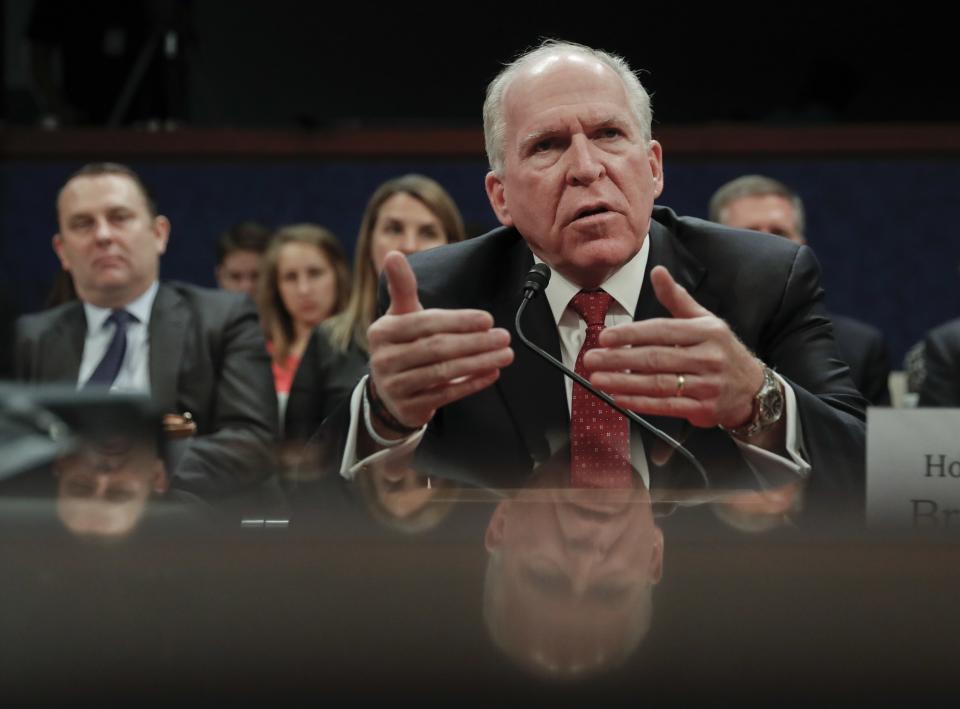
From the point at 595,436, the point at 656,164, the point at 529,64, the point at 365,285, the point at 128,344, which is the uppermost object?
the point at 529,64

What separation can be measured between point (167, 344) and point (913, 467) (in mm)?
1779

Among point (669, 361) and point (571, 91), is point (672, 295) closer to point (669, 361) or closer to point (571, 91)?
point (669, 361)

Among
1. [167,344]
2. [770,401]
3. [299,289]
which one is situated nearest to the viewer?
[770,401]

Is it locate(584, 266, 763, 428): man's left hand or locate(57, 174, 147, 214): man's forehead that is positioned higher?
locate(57, 174, 147, 214): man's forehead

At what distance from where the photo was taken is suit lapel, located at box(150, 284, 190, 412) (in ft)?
7.04

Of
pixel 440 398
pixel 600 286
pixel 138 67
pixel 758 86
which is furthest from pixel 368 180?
pixel 440 398

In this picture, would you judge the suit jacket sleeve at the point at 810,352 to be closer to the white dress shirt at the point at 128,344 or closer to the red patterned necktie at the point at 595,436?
the red patterned necktie at the point at 595,436

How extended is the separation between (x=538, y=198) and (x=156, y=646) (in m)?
1.07

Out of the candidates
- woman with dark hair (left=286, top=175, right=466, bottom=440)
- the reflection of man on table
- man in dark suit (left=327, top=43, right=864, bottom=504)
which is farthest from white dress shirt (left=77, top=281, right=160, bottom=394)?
the reflection of man on table

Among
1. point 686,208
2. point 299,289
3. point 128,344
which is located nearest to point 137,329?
point 128,344

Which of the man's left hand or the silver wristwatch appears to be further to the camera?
the silver wristwatch

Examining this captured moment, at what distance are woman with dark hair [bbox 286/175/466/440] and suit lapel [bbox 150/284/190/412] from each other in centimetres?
28

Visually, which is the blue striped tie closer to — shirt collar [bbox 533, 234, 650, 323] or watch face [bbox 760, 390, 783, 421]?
shirt collar [bbox 533, 234, 650, 323]

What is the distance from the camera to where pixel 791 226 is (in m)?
2.54
